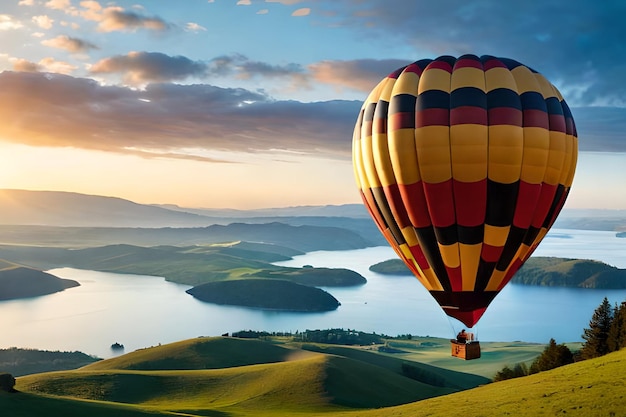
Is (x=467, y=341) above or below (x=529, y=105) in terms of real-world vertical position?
below

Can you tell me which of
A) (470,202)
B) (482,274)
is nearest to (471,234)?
(470,202)

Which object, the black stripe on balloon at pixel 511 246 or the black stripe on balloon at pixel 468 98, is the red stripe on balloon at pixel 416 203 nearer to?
the black stripe on balloon at pixel 511 246

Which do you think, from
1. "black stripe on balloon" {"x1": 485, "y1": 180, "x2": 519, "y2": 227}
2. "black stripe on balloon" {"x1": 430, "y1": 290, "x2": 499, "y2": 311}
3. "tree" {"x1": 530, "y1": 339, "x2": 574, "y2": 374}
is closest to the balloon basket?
"black stripe on balloon" {"x1": 430, "y1": 290, "x2": 499, "y2": 311}

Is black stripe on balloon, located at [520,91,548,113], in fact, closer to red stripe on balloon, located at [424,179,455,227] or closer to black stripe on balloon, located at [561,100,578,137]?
black stripe on balloon, located at [561,100,578,137]

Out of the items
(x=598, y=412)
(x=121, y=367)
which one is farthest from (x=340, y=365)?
(x=598, y=412)

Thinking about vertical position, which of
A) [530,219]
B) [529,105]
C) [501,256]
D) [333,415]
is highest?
[529,105]

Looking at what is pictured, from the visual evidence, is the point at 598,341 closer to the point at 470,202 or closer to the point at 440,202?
the point at 470,202

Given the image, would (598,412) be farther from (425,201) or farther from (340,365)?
(340,365)
